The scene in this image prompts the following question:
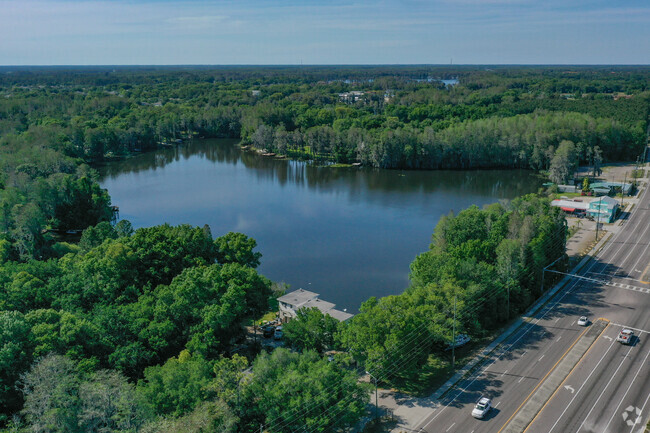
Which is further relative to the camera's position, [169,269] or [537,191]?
[537,191]

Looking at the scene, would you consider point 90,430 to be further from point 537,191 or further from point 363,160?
point 363,160

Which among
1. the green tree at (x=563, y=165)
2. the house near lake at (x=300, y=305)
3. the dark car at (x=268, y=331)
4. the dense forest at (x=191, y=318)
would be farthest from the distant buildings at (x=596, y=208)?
the dark car at (x=268, y=331)

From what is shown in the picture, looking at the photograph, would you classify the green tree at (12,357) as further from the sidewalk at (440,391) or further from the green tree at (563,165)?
the green tree at (563,165)

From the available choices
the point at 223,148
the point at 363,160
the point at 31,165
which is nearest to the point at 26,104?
the point at 223,148

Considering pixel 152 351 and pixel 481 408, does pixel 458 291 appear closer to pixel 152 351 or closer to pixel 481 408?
pixel 481 408

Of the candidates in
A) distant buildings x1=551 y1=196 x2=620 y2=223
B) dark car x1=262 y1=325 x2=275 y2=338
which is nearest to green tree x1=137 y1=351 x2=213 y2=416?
dark car x1=262 y1=325 x2=275 y2=338

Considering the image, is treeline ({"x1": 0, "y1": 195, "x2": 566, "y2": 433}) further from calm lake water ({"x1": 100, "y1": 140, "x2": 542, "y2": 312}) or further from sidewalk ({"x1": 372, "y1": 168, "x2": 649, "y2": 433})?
calm lake water ({"x1": 100, "y1": 140, "x2": 542, "y2": 312})

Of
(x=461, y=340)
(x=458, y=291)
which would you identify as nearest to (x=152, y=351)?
(x=458, y=291)

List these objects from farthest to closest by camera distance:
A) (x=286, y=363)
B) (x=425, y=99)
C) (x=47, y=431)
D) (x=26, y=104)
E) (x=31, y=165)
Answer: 1. (x=425, y=99)
2. (x=26, y=104)
3. (x=31, y=165)
4. (x=286, y=363)
5. (x=47, y=431)
